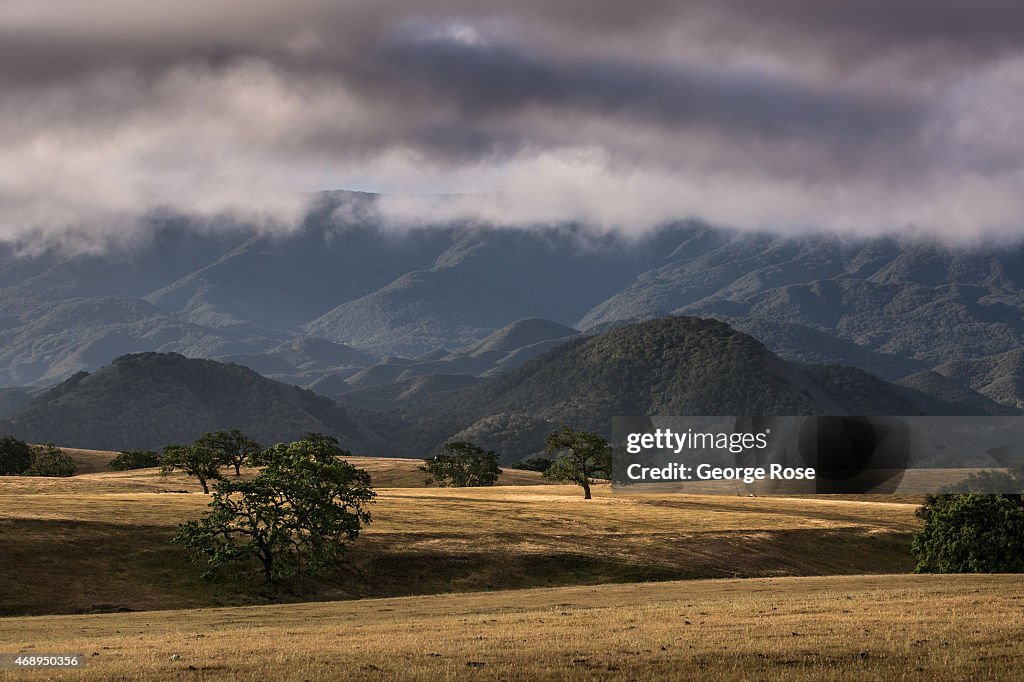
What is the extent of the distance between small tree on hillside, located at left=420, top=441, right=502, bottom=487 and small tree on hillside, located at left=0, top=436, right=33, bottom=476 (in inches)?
Result: 2724

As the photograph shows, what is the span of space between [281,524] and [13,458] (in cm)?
13376

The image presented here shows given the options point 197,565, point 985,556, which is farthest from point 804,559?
point 197,565

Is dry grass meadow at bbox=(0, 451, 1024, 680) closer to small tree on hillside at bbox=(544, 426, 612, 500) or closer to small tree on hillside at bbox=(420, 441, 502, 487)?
small tree on hillside at bbox=(544, 426, 612, 500)

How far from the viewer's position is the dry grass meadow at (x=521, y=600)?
3378cm

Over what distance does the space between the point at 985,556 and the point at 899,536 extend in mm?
23992

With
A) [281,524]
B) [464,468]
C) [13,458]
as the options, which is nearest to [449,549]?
[281,524]

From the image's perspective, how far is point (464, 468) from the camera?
194125 millimetres

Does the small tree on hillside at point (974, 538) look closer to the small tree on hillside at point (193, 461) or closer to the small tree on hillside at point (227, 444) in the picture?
the small tree on hillside at point (193, 461)

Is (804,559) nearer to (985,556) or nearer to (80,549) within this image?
(985,556)

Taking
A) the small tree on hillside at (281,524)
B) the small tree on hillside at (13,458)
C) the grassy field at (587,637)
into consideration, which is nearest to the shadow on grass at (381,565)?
the small tree on hillside at (281,524)

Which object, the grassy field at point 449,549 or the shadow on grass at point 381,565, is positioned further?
the grassy field at point 449,549

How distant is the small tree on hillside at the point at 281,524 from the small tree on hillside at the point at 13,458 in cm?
12544

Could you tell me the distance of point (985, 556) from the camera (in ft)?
244

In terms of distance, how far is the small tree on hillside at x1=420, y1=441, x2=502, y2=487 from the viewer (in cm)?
18975
